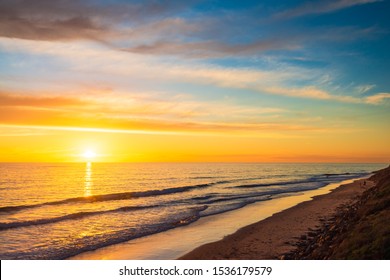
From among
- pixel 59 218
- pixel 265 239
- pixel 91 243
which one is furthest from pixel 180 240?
pixel 59 218

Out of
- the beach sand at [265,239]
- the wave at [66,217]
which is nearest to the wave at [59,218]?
the wave at [66,217]

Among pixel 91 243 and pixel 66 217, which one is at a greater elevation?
pixel 91 243

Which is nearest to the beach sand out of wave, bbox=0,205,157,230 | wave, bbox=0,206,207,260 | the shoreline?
the shoreline

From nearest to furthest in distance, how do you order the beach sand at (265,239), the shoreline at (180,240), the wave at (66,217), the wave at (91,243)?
the beach sand at (265,239) → the shoreline at (180,240) → the wave at (91,243) → the wave at (66,217)

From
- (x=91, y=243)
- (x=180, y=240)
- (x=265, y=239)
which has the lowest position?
(x=91, y=243)

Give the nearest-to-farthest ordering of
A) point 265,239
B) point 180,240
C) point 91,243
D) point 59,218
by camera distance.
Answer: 1. point 265,239
2. point 91,243
3. point 180,240
4. point 59,218

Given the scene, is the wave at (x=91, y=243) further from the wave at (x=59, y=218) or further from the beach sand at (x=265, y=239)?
the wave at (x=59, y=218)

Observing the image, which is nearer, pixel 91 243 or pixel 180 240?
pixel 91 243

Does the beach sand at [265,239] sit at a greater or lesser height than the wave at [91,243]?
greater

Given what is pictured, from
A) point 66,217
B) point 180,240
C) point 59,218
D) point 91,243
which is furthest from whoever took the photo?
point 66,217

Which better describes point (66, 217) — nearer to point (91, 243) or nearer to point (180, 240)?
point (91, 243)

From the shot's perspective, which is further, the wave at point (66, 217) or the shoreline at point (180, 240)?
the wave at point (66, 217)

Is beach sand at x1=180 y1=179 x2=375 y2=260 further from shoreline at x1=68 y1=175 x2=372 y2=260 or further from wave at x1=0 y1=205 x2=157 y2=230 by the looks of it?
wave at x1=0 y1=205 x2=157 y2=230
